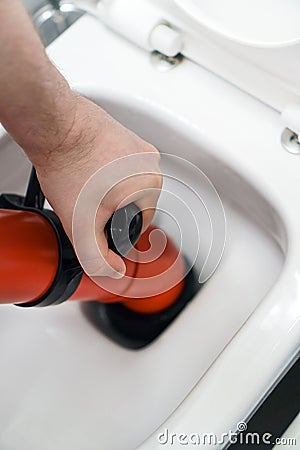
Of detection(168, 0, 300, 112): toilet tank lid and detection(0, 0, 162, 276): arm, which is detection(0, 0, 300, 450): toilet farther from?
detection(0, 0, 162, 276): arm

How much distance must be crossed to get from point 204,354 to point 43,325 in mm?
198

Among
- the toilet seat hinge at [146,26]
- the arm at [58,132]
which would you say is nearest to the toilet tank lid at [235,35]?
the toilet seat hinge at [146,26]

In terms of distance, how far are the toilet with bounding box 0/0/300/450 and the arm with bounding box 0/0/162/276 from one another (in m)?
0.12

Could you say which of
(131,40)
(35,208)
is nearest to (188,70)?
(131,40)

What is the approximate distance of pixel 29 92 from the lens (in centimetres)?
39

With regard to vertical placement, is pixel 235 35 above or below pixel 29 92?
above

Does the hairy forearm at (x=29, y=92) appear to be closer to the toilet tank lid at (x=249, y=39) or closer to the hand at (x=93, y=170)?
the hand at (x=93, y=170)

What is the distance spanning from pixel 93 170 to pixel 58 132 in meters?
0.05

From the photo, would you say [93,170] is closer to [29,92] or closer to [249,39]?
[29,92]

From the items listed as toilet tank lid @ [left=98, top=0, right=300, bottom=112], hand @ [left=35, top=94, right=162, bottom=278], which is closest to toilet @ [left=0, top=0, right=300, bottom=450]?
toilet tank lid @ [left=98, top=0, right=300, bottom=112]

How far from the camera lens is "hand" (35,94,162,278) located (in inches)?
18.0

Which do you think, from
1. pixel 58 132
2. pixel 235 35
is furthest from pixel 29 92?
pixel 235 35

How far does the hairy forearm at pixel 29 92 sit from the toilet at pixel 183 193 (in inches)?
7.7

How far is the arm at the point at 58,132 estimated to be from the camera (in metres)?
0.37
